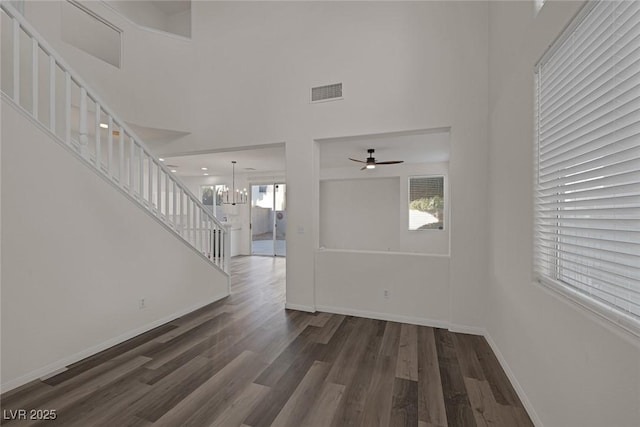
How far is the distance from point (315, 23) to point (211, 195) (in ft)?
24.2

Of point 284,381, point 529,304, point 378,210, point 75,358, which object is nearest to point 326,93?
point 529,304

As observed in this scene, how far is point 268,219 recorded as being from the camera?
9117mm

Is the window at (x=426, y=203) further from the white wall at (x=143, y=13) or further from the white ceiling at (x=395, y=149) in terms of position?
the white wall at (x=143, y=13)

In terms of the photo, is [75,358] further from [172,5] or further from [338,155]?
[172,5]

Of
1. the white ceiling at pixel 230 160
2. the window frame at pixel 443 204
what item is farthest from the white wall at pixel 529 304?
the window frame at pixel 443 204

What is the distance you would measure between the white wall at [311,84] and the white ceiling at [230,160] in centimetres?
140

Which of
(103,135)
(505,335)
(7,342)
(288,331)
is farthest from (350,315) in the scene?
(103,135)

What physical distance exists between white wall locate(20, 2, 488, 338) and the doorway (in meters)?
4.57

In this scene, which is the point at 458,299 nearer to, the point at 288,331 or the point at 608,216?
the point at 288,331

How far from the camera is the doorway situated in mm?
8844

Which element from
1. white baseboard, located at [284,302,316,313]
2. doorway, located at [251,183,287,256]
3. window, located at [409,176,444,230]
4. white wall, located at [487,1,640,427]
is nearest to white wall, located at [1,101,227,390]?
white baseboard, located at [284,302,316,313]

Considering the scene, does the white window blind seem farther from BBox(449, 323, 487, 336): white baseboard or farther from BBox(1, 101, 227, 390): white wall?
BBox(1, 101, 227, 390): white wall

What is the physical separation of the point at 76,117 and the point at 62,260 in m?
2.73

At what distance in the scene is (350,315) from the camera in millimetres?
3588
